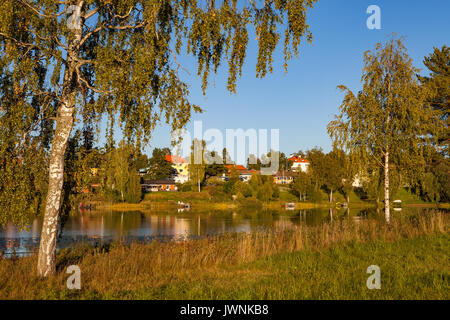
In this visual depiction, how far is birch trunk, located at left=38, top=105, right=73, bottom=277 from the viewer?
7.81 metres

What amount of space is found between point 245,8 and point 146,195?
5476cm

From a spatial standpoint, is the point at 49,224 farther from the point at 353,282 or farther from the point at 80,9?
the point at 353,282

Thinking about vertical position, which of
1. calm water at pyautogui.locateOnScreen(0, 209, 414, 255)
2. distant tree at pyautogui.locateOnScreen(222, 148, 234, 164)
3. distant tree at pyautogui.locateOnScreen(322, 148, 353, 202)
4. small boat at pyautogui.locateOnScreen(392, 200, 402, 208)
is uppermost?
distant tree at pyautogui.locateOnScreen(222, 148, 234, 164)

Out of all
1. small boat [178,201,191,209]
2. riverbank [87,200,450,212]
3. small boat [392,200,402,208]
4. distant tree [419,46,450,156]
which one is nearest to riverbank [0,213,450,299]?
distant tree [419,46,450,156]

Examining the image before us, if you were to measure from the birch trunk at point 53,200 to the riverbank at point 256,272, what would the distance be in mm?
375

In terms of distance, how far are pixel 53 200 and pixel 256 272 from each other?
5.06 metres

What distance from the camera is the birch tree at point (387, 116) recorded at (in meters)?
16.4

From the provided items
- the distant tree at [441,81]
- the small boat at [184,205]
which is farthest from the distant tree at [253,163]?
the distant tree at [441,81]

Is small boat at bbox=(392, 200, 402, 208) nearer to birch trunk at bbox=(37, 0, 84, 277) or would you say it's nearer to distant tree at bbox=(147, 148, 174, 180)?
distant tree at bbox=(147, 148, 174, 180)

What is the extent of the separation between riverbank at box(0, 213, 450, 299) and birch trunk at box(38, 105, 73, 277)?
1.23 feet

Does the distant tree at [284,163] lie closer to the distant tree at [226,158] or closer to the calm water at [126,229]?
the distant tree at [226,158]

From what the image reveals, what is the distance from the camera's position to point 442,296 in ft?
21.7

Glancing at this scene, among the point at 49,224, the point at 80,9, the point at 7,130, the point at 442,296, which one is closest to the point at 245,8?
the point at 80,9

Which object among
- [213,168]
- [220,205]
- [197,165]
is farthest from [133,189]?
[213,168]
